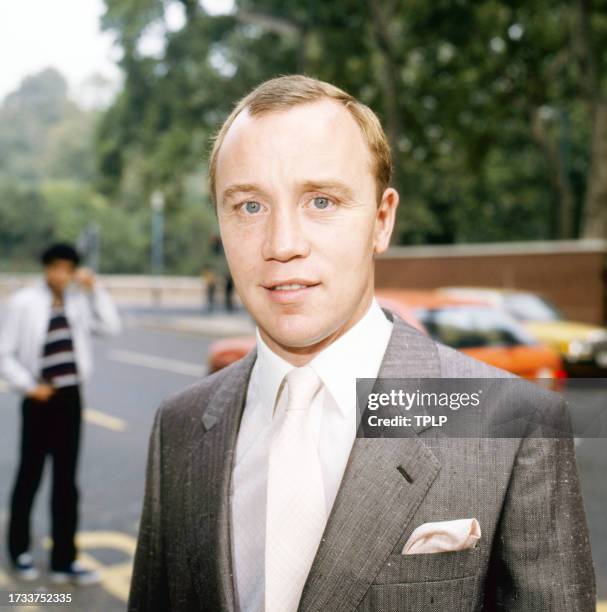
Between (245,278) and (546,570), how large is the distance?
549 millimetres

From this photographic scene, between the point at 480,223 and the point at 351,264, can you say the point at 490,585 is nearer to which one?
the point at 351,264

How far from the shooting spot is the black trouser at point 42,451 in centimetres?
427

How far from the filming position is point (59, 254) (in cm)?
437

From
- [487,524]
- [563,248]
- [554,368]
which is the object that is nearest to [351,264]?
[487,524]

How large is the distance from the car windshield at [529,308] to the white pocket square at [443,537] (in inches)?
372

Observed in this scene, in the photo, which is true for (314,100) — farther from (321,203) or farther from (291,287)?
(291,287)

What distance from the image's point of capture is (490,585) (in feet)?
3.64

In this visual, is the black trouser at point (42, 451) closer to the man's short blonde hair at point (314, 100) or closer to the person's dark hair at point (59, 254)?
the person's dark hair at point (59, 254)

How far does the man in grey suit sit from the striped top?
3334mm

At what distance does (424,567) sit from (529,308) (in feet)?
33.1

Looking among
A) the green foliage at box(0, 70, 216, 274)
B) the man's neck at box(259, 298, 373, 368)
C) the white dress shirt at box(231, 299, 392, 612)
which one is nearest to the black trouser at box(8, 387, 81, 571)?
the white dress shirt at box(231, 299, 392, 612)

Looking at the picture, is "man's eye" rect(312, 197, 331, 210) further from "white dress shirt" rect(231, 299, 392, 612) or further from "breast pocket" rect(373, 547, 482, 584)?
"breast pocket" rect(373, 547, 482, 584)

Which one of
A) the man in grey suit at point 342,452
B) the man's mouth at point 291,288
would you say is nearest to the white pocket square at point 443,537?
the man in grey suit at point 342,452

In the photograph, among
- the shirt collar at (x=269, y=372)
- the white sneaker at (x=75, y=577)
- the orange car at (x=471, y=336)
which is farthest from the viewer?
the orange car at (x=471, y=336)
